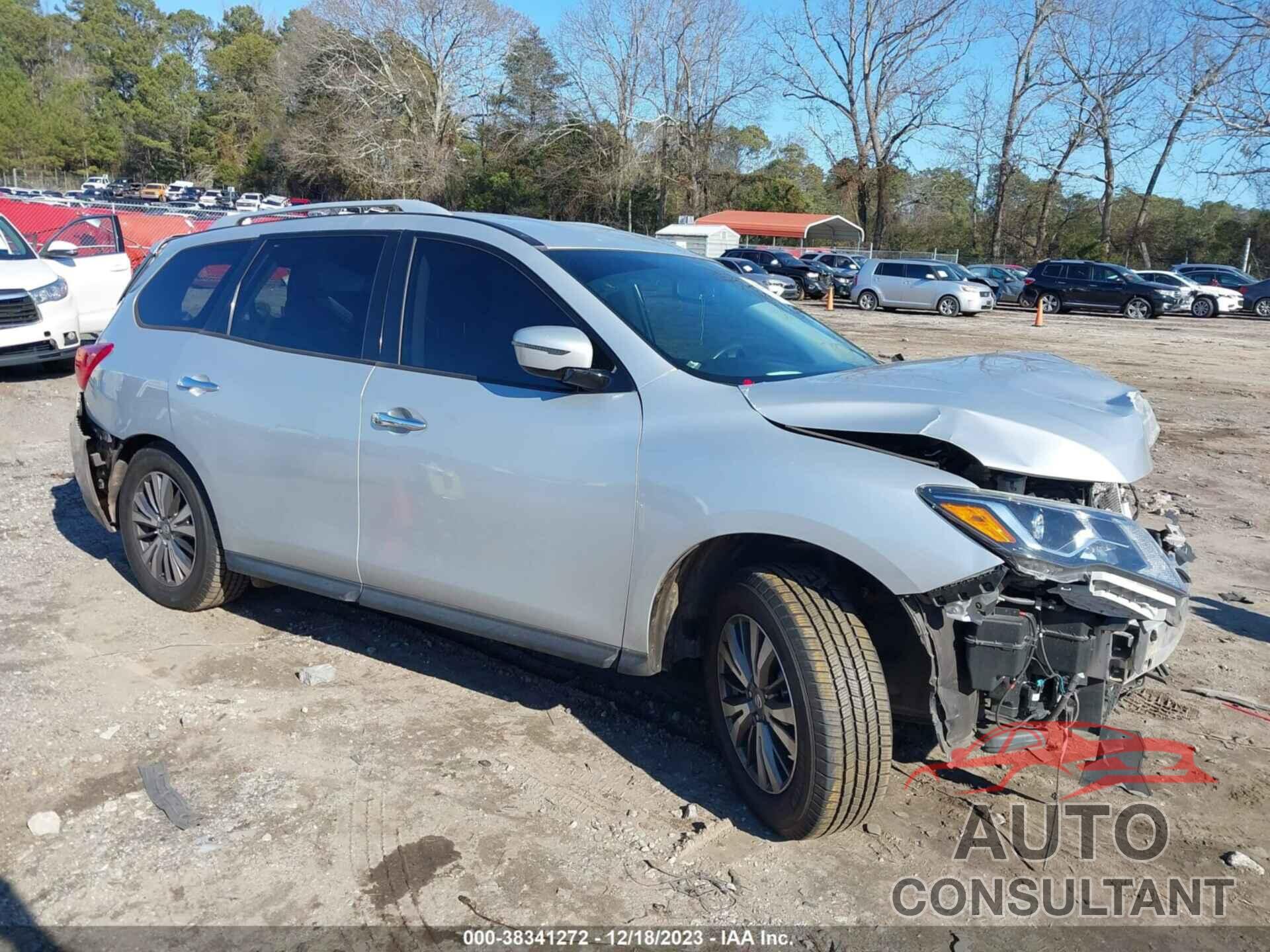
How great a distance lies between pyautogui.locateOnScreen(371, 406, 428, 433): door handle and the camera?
3.94 meters

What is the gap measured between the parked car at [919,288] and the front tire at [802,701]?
96.4 ft

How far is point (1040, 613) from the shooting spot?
2.99 m

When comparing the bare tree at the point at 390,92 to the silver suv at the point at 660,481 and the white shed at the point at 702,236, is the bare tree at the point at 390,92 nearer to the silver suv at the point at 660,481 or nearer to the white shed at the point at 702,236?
the white shed at the point at 702,236

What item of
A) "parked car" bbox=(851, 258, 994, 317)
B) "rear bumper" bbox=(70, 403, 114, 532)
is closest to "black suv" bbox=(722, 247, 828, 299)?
"parked car" bbox=(851, 258, 994, 317)

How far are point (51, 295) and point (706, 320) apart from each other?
1005 cm

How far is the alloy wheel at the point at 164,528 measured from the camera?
4949mm

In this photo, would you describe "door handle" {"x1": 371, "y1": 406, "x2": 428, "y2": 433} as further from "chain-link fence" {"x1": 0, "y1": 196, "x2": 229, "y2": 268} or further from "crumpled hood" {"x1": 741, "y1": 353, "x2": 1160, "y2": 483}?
"chain-link fence" {"x1": 0, "y1": 196, "x2": 229, "y2": 268}

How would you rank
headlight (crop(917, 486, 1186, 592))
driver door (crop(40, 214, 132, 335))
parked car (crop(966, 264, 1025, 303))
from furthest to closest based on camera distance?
1. parked car (crop(966, 264, 1025, 303))
2. driver door (crop(40, 214, 132, 335))
3. headlight (crop(917, 486, 1186, 592))

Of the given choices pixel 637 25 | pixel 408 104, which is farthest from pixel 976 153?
pixel 408 104

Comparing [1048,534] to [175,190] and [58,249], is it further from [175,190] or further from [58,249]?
Answer: [175,190]

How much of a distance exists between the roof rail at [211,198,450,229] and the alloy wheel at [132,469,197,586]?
4.36 feet

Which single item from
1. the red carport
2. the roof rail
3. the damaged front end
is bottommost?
the damaged front end

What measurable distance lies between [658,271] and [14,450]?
22.7 feet

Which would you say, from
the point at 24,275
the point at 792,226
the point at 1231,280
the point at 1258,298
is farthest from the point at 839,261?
the point at 24,275
